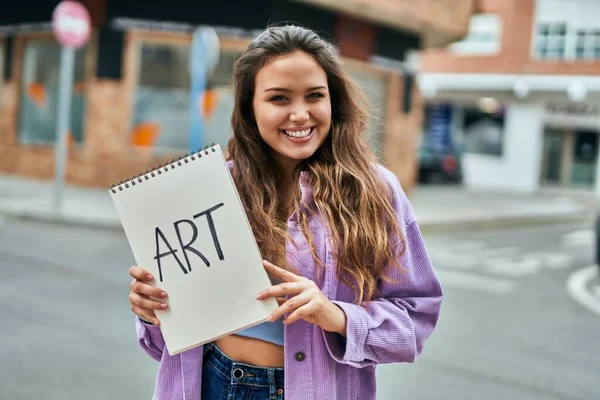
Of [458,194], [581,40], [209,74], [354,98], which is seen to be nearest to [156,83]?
[209,74]

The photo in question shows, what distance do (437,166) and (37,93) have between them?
13.7 m

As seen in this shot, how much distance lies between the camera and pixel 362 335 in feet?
5.10

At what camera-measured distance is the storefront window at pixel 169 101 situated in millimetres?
14891

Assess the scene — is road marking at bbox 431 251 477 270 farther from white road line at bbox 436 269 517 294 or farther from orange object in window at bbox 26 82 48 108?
orange object in window at bbox 26 82 48 108

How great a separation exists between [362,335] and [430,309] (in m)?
0.20

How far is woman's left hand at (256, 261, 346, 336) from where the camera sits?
4.63 ft

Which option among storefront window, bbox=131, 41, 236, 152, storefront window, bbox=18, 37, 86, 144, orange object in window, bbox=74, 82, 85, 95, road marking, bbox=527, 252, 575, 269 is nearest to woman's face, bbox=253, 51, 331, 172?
road marking, bbox=527, 252, 575, 269

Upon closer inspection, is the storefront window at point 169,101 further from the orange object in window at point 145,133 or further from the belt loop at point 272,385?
the belt loop at point 272,385

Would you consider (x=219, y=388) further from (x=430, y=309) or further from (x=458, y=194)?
(x=458, y=194)

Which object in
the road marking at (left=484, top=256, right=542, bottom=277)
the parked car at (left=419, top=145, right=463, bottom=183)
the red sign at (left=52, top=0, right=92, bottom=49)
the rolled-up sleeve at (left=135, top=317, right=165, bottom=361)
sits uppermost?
the red sign at (left=52, top=0, right=92, bottom=49)

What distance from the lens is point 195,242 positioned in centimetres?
149

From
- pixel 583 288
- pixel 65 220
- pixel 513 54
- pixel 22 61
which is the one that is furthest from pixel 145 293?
pixel 513 54

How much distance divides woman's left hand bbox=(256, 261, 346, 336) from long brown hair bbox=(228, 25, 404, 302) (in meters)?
0.14

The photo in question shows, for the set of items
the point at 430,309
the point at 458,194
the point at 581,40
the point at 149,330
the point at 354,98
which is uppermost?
the point at 581,40
